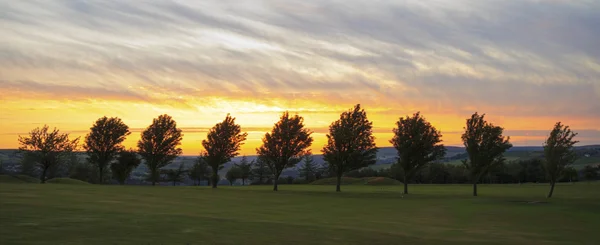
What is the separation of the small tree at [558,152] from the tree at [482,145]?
18.3 ft

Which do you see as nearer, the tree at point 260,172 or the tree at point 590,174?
the tree at point 590,174

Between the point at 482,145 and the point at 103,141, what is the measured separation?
77.9 meters

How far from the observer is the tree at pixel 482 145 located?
226ft

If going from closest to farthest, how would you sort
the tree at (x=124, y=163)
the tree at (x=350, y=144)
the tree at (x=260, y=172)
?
1. the tree at (x=350, y=144)
2. the tree at (x=124, y=163)
3. the tree at (x=260, y=172)

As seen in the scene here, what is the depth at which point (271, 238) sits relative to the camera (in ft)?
71.5

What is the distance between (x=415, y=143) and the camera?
73.6 m

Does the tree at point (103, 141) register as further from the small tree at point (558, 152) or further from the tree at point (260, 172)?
the small tree at point (558, 152)

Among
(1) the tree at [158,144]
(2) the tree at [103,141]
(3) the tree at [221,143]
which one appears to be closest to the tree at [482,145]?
(3) the tree at [221,143]

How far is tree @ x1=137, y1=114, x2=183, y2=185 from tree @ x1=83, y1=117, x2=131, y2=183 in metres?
6.16

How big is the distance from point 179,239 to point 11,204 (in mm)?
14931

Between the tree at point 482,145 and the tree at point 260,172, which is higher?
the tree at point 482,145

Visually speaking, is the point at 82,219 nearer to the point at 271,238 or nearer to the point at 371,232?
the point at 271,238

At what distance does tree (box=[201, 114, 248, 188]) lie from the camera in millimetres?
91312

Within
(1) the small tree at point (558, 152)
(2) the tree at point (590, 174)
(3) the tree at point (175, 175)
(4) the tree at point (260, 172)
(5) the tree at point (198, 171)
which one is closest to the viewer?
(1) the small tree at point (558, 152)
